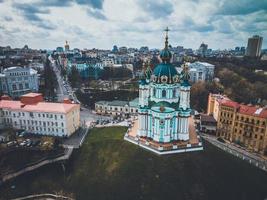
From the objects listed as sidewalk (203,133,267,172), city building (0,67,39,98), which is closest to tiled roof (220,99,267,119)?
sidewalk (203,133,267,172)

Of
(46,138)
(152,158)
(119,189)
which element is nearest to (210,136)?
(152,158)

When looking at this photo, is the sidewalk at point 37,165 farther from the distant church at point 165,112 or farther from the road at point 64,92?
the road at point 64,92

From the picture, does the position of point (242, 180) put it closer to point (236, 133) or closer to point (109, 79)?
point (236, 133)

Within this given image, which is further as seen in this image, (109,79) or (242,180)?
(109,79)

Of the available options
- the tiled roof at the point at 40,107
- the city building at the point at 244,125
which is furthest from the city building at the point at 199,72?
the tiled roof at the point at 40,107

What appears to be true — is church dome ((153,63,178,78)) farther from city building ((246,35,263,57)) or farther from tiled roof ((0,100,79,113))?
city building ((246,35,263,57))
